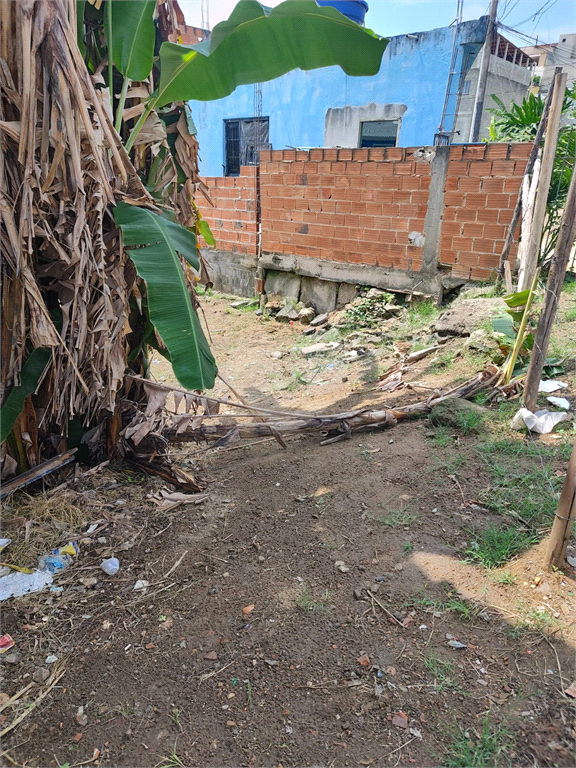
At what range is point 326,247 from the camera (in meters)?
6.43

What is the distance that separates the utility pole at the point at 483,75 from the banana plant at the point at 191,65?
32.7 feet

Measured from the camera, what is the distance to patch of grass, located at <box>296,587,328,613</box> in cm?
195

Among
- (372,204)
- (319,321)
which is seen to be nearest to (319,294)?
(319,321)

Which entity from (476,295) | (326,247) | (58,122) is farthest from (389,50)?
(58,122)

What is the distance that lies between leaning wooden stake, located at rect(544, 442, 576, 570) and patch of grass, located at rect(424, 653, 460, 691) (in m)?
0.63

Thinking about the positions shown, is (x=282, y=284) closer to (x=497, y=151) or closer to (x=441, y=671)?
(x=497, y=151)

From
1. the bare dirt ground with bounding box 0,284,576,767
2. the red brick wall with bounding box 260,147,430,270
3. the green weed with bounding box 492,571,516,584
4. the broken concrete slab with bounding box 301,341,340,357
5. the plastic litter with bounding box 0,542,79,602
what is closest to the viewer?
the bare dirt ground with bounding box 0,284,576,767

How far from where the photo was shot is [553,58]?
14.5 metres

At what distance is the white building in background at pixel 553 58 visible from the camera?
41.4 ft

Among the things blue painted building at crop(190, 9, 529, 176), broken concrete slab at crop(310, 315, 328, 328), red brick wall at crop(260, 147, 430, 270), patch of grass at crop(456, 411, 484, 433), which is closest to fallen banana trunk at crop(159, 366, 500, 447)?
patch of grass at crop(456, 411, 484, 433)

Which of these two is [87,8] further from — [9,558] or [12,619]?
[12,619]

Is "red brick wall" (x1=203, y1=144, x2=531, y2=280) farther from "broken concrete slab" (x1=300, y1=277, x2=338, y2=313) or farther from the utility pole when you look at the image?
the utility pole

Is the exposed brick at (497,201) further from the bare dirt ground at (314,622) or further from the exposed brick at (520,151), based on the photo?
the bare dirt ground at (314,622)

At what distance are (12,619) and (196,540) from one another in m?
0.80
